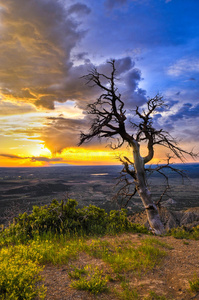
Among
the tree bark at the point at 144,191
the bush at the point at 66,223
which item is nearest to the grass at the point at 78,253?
the bush at the point at 66,223

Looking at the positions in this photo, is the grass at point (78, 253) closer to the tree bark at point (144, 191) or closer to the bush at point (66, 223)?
the bush at point (66, 223)

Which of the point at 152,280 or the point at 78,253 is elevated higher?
the point at 152,280

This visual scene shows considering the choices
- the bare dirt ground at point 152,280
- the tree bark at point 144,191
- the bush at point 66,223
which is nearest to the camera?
the bare dirt ground at point 152,280

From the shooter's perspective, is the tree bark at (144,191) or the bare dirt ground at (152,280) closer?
the bare dirt ground at (152,280)

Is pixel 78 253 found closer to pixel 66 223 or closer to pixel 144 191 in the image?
pixel 66 223

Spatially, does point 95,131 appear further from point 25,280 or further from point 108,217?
point 25,280

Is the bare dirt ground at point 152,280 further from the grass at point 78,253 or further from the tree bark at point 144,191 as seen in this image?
the tree bark at point 144,191

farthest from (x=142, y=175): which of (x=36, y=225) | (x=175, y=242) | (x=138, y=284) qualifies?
(x=138, y=284)

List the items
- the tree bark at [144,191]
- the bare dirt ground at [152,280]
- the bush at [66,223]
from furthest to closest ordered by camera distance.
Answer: the tree bark at [144,191]
the bush at [66,223]
the bare dirt ground at [152,280]

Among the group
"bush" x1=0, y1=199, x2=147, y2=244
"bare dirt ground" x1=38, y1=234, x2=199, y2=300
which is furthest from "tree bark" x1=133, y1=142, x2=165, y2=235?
"bare dirt ground" x1=38, y1=234, x2=199, y2=300

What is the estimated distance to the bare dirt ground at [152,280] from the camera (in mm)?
3924

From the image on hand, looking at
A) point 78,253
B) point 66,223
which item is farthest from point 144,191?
point 78,253

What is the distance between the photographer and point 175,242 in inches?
305

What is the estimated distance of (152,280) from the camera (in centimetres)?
457
